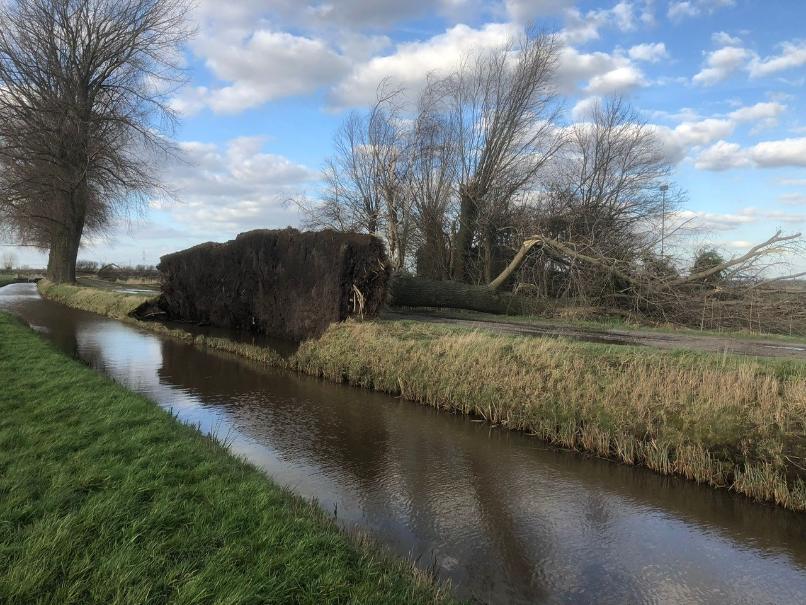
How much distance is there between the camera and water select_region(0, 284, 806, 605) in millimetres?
4719

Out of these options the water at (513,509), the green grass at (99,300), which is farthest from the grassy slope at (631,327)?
the green grass at (99,300)

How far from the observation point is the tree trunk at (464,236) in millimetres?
26859

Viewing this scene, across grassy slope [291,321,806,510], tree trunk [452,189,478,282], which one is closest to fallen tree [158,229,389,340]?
grassy slope [291,321,806,510]

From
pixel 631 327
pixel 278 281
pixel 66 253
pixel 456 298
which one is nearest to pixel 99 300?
pixel 66 253

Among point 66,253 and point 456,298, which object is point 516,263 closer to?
point 456,298

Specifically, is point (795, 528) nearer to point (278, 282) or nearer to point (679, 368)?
point (679, 368)

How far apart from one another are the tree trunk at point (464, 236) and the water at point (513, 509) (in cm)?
1704

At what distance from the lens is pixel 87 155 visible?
91.5 ft

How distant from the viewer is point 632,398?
7.72m

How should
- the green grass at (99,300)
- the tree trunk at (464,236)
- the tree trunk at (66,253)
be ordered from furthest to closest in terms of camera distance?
the tree trunk at (66,253) < the tree trunk at (464,236) < the green grass at (99,300)

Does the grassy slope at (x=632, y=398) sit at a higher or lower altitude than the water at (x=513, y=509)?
higher

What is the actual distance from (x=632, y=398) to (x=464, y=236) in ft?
64.7

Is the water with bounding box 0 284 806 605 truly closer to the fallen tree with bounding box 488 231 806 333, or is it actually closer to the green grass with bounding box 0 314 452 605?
the green grass with bounding box 0 314 452 605

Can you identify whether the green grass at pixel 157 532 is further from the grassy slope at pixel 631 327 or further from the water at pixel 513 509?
the grassy slope at pixel 631 327
